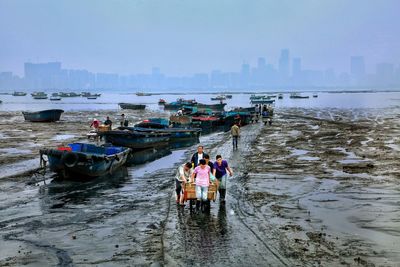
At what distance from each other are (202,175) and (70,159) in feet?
32.9

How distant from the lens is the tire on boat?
21750 millimetres

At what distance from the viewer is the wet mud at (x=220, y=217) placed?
11.5 meters

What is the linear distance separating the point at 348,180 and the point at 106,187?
11397 millimetres

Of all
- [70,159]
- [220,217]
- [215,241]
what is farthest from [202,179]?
[70,159]

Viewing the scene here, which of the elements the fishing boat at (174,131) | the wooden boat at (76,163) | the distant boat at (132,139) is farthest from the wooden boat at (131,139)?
the wooden boat at (76,163)

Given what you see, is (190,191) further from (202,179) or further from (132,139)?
(132,139)

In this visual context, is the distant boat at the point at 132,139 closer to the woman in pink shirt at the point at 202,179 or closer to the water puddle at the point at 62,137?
the water puddle at the point at 62,137

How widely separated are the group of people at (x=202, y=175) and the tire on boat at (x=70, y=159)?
23.8ft

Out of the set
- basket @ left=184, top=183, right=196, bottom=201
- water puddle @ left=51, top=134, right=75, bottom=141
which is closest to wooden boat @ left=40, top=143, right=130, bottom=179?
basket @ left=184, top=183, right=196, bottom=201

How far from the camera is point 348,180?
70.7 feet

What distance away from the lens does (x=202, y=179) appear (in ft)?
46.3

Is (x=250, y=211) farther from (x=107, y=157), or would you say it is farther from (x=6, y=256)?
(x=107, y=157)

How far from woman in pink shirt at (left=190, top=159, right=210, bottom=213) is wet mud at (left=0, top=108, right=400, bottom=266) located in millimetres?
705

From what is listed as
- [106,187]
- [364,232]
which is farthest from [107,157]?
[364,232]
